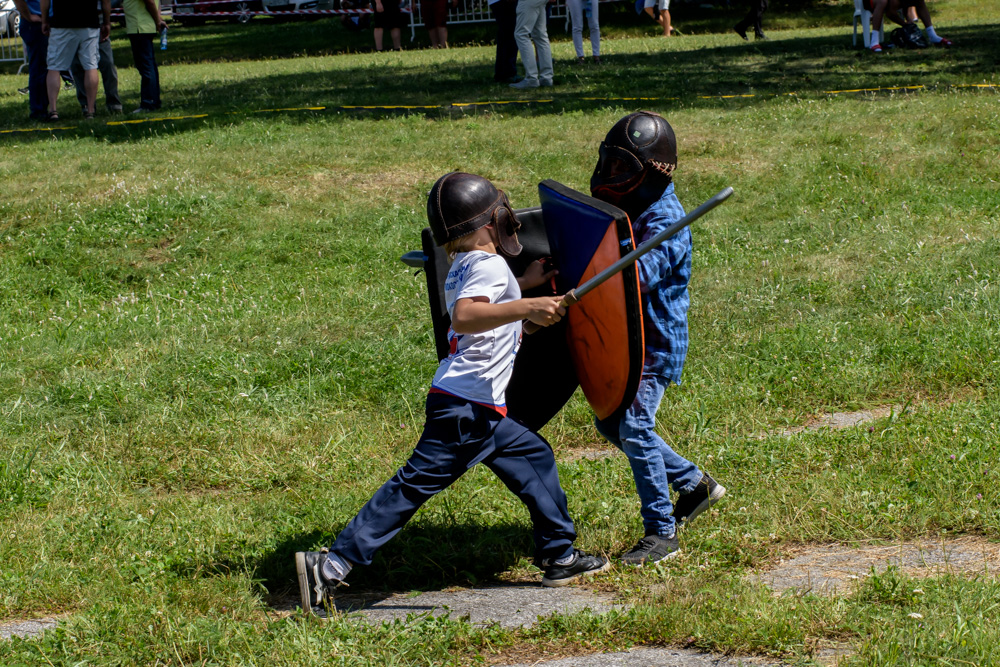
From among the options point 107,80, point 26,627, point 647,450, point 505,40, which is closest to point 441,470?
point 647,450

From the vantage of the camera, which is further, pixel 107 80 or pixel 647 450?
pixel 107 80

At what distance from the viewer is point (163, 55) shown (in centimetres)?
2508

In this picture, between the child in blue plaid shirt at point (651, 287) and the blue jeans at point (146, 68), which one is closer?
the child in blue plaid shirt at point (651, 287)

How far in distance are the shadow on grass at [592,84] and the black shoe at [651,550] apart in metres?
9.01

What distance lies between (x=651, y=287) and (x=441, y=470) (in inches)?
38.4

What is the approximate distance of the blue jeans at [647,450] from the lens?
153 inches

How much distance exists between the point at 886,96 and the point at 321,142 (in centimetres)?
655

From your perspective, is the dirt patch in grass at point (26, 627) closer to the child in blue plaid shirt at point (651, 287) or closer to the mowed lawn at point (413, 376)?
the mowed lawn at point (413, 376)

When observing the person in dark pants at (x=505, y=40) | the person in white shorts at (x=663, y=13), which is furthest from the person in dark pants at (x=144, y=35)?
the person in white shorts at (x=663, y=13)

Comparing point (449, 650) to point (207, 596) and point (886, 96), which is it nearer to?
point (207, 596)

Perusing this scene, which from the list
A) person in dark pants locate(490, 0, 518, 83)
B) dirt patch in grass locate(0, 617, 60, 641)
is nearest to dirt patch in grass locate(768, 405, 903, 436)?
dirt patch in grass locate(0, 617, 60, 641)

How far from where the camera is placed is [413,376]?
6.01 meters

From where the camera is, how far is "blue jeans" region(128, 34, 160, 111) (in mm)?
13672

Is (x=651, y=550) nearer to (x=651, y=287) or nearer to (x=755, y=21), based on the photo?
(x=651, y=287)
